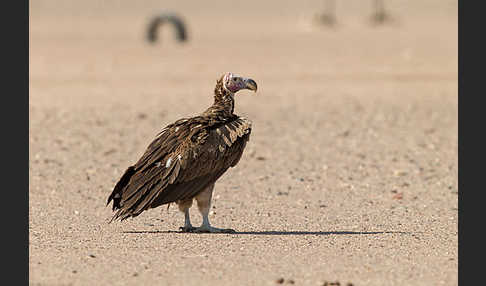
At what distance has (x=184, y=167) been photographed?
8.65m

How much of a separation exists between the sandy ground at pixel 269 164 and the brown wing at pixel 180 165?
36 cm

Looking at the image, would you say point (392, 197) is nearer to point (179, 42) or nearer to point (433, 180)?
point (433, 180)

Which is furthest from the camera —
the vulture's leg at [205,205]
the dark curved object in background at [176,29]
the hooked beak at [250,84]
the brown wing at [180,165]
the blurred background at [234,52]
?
the dark curved object in background at [176,29]

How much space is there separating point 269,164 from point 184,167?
15.6 feet

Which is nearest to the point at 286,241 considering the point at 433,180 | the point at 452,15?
the point at 433,180

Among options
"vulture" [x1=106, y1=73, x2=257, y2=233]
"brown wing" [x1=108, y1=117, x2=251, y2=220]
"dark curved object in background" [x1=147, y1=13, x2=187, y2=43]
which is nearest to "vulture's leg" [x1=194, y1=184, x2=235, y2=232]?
"vulture" [x1=106, y1=73, x2=257, y2=233]

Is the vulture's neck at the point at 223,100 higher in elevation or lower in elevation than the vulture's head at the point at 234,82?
lower

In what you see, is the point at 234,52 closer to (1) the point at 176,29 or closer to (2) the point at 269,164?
(1) the point at 176,29

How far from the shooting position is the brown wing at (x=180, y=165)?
856 cm

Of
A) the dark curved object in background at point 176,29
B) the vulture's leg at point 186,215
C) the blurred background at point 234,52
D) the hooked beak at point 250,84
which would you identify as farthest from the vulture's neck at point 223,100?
the dark curved object in background at point 176,29

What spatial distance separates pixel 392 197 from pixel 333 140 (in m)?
3.60

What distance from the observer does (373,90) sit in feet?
68.3

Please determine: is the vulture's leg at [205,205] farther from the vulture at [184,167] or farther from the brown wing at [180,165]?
the brown wing at [180,165]

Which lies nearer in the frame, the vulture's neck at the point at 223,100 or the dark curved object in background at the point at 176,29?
the vulture's neck at the point at 223,100
